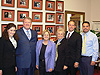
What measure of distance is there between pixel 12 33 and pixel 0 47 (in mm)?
300

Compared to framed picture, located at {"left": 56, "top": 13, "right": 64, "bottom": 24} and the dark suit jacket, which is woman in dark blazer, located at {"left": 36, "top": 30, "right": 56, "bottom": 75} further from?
framed picture, located at {"left": 56, "top": 13, "right": 64, "bottom": 24}

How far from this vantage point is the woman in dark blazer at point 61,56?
2.96 meters

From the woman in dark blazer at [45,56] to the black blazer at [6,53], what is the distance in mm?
487

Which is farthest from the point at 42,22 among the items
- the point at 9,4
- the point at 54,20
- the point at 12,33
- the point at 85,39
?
the point at 12,33

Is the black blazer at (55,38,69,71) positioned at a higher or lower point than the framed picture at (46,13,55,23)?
lower

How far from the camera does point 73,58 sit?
305 centimetres

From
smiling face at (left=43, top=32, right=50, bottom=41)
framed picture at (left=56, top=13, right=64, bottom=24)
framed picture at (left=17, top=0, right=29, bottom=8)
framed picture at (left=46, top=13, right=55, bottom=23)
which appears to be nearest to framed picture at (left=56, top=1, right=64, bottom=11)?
framed picture at (left=56, top=13, right=64, bottom=24)

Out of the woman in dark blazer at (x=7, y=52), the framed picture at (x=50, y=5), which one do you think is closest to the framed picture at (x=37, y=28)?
the framed picture at (x=50, y=5)

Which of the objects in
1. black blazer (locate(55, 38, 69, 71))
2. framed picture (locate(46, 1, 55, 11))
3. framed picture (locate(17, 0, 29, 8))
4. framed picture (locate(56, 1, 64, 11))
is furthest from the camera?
framed picture (locate(56, 1, 64, 11))

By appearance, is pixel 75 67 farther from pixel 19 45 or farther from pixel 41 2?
pixel 41 2

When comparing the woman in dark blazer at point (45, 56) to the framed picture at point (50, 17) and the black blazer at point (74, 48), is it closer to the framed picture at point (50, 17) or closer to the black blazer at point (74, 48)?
the black blazer at point (74, 48)

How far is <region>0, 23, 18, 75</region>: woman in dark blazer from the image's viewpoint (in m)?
2.62

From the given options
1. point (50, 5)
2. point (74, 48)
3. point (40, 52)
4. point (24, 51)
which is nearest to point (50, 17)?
point (50, 5)

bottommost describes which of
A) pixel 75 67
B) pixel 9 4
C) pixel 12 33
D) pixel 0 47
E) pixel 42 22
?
pixel 75 67
